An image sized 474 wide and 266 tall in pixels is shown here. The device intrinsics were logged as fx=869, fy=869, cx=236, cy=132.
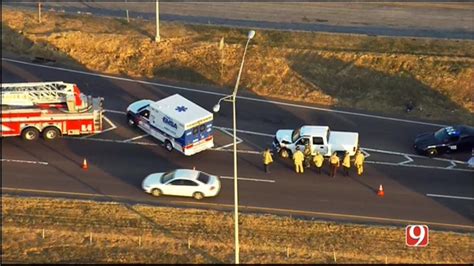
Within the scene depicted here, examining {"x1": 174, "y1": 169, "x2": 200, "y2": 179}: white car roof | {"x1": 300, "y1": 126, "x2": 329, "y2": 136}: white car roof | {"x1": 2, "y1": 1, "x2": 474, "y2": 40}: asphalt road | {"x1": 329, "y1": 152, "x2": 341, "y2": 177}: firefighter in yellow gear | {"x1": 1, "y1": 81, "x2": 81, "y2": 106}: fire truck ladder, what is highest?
{"x1": 2, "y1": 1, "x2": 474, "y2": 40}: asphalt road

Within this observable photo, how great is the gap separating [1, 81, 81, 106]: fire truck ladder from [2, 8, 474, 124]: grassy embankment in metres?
8.51

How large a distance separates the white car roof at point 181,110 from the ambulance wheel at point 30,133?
5.45 meters

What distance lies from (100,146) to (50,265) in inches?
394

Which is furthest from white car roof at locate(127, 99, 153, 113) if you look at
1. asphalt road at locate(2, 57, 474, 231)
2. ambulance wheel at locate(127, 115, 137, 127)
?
asphalt road at locate(2, 57, 474, 231)

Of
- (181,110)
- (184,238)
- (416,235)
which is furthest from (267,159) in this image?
(416,235)

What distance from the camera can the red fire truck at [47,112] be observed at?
39.2 metres

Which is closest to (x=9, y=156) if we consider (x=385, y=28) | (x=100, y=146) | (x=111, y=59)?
(x=100, y=146)

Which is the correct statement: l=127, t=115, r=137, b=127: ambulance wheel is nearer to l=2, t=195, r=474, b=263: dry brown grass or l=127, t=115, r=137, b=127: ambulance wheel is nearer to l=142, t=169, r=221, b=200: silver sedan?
l=142, t=169, r=221, b=200: silver sedan

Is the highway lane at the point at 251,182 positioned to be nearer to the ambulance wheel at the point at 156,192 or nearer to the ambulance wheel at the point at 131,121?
the ambulance wheel at the point at 156,192

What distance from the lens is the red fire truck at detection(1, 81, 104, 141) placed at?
39188mm

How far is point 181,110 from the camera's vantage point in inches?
1535

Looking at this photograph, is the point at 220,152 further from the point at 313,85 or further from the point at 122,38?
the point at 122,38

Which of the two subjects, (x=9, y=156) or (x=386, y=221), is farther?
(x=9, y=156)

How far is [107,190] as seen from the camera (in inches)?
1400
